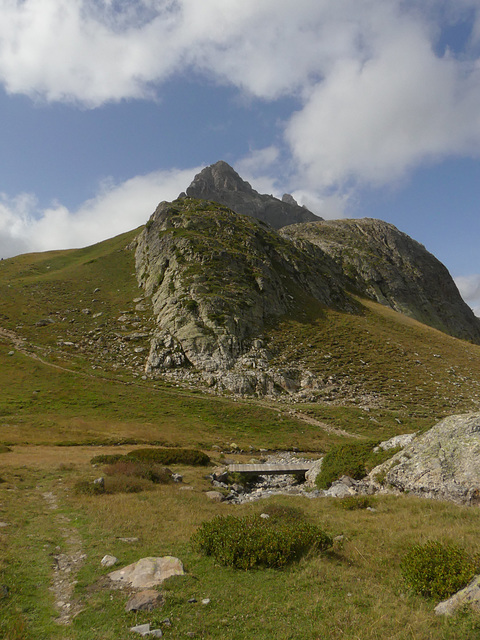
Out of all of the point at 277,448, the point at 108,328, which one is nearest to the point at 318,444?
the point at 277,448

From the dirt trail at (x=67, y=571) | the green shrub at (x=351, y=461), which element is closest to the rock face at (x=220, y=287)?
the green shrub at (x=351, y=461)

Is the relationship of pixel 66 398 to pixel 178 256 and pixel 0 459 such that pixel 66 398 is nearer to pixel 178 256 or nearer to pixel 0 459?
pixel 0 459

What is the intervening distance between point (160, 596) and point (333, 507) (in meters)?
10.5

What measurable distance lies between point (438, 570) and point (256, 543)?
4.72 meters

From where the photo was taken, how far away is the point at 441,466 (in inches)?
655

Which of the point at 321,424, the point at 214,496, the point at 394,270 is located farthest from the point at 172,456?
the point at 394,270

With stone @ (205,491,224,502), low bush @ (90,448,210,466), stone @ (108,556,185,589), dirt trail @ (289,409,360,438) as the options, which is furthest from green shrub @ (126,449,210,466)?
dirt trail @ (289,409,360,438)

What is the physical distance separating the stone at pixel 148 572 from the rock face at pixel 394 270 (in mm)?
128257

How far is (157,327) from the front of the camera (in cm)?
7119

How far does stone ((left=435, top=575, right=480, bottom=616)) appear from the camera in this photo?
6.84 meters

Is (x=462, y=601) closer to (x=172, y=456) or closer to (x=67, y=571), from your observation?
(x=67, y=571)

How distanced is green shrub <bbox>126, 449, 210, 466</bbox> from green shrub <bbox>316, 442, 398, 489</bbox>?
1105 cm

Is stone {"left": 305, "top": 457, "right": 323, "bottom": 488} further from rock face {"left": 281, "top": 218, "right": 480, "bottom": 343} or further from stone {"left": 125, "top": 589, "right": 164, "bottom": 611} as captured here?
rock face {"left": 281, "top": 218, "right": 480, "bottom": 343}

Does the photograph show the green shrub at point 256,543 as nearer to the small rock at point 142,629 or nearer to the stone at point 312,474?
the small rock at point 142,629
